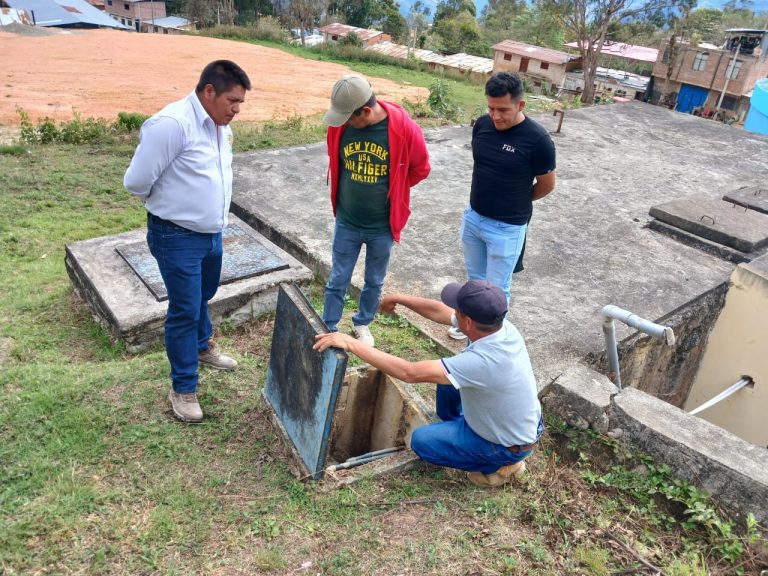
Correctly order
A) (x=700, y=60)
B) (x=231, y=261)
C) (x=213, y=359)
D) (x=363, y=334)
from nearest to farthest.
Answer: (x=213, y=359)
(x=363, y=334)
(x=231, y=261)
(x=700, y=60)

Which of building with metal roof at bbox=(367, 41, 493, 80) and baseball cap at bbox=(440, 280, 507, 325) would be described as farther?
building with metal roof at bbox=(367, 41, 493, 80)

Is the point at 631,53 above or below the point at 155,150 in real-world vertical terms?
above

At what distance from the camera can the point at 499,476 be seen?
2.87 meters

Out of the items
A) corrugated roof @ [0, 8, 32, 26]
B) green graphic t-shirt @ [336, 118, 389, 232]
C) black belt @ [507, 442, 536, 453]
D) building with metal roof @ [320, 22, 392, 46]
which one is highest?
building with metal roof @ [320, 22, 392, 46]

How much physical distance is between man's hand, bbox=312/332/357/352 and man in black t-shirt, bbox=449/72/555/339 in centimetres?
153

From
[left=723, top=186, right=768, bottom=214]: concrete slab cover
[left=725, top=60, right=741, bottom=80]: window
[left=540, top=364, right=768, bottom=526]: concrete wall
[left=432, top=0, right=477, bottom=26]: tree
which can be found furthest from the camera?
[left=432, top=0, right=477, bottom=26]: tree

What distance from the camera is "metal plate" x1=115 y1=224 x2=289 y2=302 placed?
4.20 m

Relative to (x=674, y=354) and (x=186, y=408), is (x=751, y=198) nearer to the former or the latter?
(x=674, y=354)

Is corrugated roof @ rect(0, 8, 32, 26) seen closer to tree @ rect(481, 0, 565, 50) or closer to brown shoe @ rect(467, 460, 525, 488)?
tree @ rect(481, 0, 565, 50)

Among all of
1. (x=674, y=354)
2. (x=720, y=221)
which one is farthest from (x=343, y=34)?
(x=674, y=354)

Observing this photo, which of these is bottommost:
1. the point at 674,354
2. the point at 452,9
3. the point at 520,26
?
the point at 674,354

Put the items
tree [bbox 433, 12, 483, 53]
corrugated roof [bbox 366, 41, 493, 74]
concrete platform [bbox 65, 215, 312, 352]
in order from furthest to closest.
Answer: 1. tree [bbox 433, 12, 483, 53]
2. corrugated roof [bbox 366, 41, 493, 74]
3. concrete platform [bbox 65, 215, 312, 352]

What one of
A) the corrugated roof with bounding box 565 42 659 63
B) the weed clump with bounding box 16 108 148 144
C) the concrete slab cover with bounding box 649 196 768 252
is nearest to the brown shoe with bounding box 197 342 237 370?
the concrete slab cover with bounding box 649 196 768 252

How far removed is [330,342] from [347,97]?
4.51 feet
